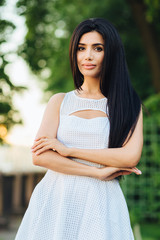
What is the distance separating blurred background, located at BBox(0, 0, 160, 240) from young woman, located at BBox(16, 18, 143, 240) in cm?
273

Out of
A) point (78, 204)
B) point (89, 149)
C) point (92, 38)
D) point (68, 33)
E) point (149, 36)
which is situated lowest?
point (78, 204)

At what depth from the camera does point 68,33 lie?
11367 mm

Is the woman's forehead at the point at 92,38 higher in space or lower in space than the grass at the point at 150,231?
higher

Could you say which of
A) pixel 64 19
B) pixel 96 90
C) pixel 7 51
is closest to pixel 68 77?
pixel 64 19

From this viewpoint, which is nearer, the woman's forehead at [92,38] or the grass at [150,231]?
the woman's forehead at [92,38]

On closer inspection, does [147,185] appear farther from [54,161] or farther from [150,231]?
[54,161]

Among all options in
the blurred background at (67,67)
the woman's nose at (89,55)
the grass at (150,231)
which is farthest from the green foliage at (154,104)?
the woman's nose at (89,55)

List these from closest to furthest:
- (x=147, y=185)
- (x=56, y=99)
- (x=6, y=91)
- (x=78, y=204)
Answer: (x=78, y=204) < (x=56, y=99) < (x=6, y=91) < (x=147, y=185)

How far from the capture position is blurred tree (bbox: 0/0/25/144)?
16.0 feet

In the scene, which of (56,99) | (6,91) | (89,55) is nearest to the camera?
(89,55)

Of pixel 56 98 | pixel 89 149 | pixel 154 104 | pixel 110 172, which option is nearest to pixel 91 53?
pixel 56 98

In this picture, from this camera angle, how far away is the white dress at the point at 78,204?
2.03 m

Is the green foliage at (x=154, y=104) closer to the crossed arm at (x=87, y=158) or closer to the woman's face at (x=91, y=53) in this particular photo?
the woman's face at (x=91, y=53)

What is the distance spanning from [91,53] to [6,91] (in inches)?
123
